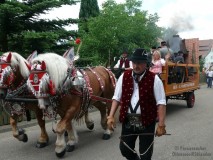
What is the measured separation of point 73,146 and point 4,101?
1564 mm

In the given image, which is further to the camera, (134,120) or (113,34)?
(113,34)

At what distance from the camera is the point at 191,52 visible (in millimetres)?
15227

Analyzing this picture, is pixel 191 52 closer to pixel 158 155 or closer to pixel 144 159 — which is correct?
pixel 158 155

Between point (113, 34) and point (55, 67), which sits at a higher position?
point (113, 34)

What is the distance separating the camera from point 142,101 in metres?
3.80

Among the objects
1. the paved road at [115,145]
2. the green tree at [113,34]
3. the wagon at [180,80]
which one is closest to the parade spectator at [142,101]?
the paved road at [115,145]

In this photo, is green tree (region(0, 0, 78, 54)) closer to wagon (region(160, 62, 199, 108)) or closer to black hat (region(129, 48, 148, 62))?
wagon (region(160, 62, 199, 108))

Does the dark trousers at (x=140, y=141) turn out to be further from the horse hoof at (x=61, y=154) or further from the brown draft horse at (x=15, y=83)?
the brown draft horse at (x=15, y=83)

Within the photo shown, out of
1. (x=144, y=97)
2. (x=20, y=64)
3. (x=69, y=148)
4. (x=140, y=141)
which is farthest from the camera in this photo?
(x=69, y=148)

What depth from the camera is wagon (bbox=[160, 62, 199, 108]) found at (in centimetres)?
929

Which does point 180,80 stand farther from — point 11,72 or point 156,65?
point 11,72

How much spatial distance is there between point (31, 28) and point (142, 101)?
820cm

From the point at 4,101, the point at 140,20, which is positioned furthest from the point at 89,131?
the point at 140,20

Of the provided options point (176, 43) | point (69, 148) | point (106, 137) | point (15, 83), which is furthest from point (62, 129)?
point (176, 43)
